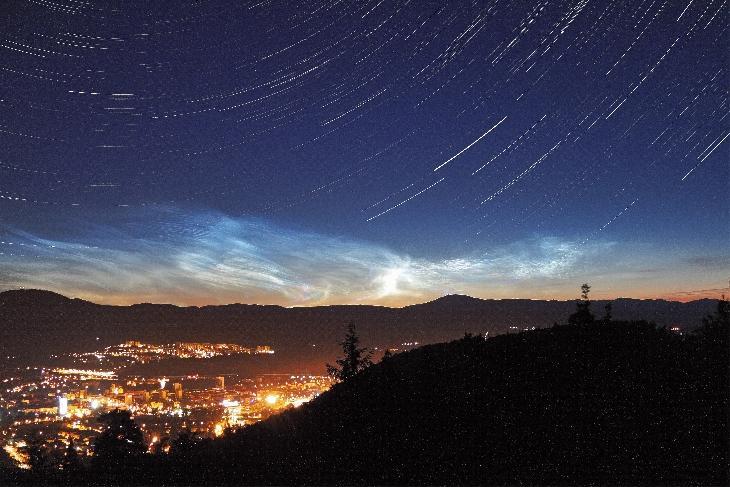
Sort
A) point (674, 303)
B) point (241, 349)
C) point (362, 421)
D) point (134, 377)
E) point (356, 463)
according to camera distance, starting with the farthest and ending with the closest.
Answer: point (241, 349) < point (674, 303) < point (134, 377) < point (362, 421) < point (356, 463)

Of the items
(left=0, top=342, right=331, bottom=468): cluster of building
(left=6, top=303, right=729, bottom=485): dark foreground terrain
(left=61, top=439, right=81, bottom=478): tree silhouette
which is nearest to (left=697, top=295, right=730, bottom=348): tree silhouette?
(left=6, top=303, right=729, bottom=485): dark foreground terrain

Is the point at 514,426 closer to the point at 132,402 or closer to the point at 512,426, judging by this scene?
the point at 512,426

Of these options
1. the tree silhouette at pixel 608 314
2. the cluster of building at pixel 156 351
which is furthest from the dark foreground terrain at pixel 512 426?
the cluster of building at pixel 156 351

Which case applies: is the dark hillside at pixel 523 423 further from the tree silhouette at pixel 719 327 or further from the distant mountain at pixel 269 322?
the distant mountain at pixel 269 322

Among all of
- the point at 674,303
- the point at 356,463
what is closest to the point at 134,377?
the point at 356,463

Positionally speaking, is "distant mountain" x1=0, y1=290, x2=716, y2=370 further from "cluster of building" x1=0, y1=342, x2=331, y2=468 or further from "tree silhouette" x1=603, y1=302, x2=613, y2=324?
"tree silhouette" x1=603, y1=302, x2=613, y2=324

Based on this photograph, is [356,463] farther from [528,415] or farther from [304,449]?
[528,415]
